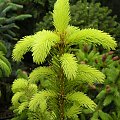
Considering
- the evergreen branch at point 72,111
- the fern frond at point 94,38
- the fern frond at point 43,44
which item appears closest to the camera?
the fern frond at point 43,44

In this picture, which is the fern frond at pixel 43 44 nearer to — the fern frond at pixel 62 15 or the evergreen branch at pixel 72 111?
the fern frond at pixel 62 15

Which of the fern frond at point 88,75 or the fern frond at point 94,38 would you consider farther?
the fern frond at point 88,75

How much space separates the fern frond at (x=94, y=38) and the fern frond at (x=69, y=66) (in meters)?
0.13

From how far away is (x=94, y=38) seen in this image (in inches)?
81.0

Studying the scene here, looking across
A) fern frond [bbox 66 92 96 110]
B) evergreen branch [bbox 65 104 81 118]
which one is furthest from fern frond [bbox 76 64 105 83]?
evergreen branch [bbox 65 104 81 118]

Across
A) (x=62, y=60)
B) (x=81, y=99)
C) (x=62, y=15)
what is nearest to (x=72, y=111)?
(x=81, y=99)

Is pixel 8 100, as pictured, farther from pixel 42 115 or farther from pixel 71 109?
pixel 71 109

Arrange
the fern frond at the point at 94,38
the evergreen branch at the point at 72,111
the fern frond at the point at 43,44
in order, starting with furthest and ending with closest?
the evergreen branch at the point at 72,111
the fern frond at the point at 94,38
the fern frond at the point at 43,44

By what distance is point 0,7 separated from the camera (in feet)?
18.0

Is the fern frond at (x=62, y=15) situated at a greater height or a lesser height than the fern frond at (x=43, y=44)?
greater

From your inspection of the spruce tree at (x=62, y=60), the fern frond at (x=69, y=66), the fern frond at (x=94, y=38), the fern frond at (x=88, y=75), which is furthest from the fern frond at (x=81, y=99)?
the fern frond at (x=94, y=38)

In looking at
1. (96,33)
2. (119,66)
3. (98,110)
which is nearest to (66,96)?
(96,33)

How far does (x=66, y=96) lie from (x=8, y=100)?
456 centimetres

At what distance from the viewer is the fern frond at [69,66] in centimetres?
195
